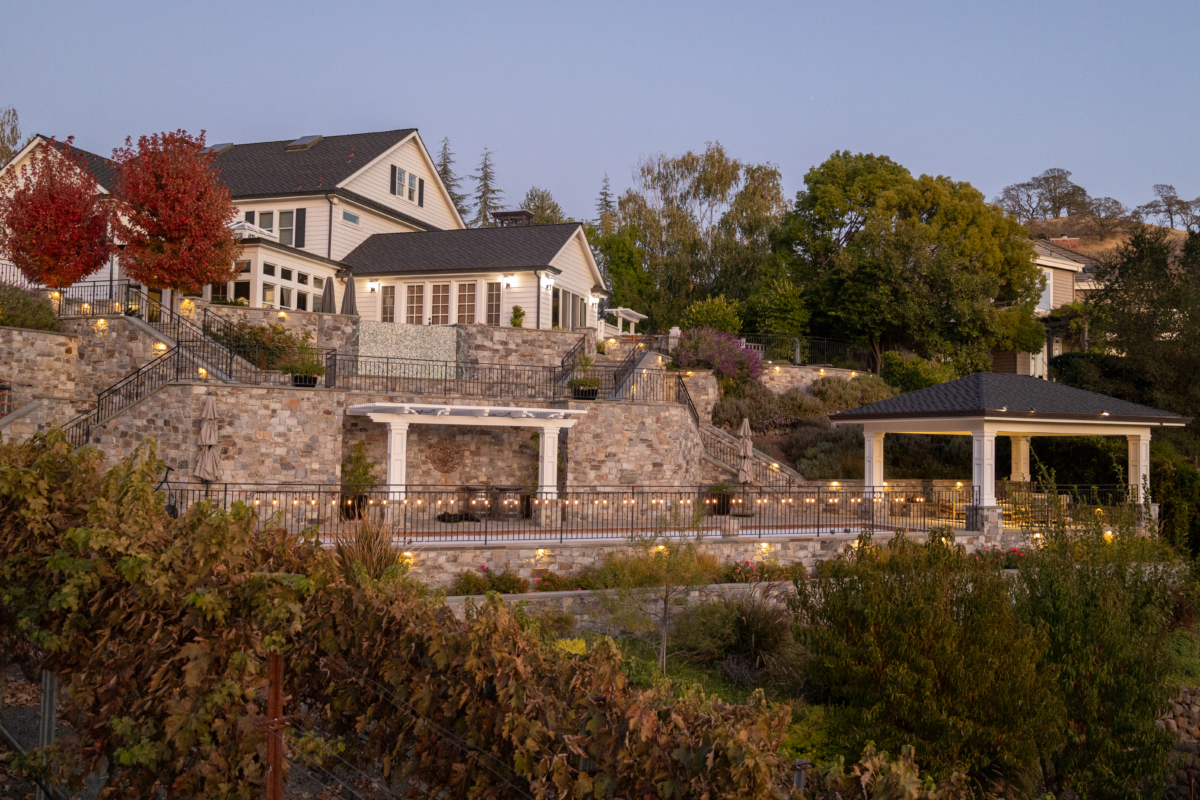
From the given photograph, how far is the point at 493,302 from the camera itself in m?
28.8

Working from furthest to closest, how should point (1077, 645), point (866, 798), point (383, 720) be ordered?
point (1077, 645), point (383, 720), point (866, 798)

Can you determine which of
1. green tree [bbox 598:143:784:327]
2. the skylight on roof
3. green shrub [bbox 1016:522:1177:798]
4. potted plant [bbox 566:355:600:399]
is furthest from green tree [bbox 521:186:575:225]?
green shrub [bbox 1016:522:1177:798]

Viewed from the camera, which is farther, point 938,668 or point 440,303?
point 440,303

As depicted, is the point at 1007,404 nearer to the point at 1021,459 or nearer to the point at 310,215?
the point at 1021,459

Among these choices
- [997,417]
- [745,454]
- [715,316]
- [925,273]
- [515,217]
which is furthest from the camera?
[515,217]

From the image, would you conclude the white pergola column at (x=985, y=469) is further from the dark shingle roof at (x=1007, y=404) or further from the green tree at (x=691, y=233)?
the green tree at (x=691, y=233)

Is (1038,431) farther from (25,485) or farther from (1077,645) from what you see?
(25,485)

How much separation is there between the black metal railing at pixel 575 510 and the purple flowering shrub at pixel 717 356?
8.63m

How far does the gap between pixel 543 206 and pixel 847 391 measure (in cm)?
3277

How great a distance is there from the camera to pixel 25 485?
5.06 metres

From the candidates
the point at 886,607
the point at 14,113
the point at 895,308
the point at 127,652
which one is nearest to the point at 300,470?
the point at 886,607

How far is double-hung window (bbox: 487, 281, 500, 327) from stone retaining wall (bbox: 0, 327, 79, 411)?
1231cm

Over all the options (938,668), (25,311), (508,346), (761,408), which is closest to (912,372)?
(761,408)

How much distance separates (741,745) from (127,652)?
326cm
